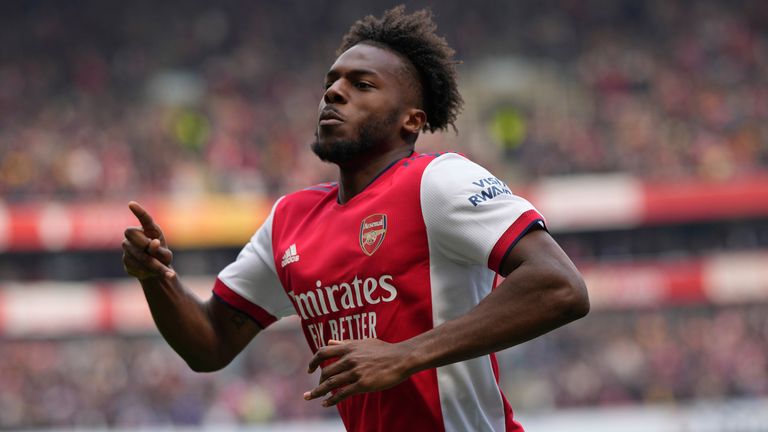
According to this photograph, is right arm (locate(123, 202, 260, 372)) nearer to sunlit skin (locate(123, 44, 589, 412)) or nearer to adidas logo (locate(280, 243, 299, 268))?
sunlit skin (locate(123, 44, 589, 412))

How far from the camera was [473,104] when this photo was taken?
24844mm

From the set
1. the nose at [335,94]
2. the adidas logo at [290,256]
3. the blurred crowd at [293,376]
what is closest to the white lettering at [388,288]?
the adidas logo at [290,256]

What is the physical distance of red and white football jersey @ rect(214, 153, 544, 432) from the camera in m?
2.99

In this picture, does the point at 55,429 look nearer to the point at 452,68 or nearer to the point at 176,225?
the point at 176,225

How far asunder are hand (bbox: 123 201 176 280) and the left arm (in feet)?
2.62

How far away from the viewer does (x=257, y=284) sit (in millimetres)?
3730

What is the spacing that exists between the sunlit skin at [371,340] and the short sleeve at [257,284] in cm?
5

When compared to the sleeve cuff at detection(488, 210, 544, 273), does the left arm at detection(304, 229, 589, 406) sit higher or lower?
lower

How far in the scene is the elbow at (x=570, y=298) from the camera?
276cm

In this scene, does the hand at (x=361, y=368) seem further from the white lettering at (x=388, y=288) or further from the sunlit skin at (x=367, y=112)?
the sunlit skin at (x=367, y=112)

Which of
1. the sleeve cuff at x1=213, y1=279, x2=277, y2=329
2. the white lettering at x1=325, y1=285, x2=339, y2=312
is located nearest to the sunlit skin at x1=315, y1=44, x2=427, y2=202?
the white lettering at x1=325, y1=285, x2=339, y2=312

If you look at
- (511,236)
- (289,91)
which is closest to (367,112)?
(511,236)

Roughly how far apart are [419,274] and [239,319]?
0.93 metres

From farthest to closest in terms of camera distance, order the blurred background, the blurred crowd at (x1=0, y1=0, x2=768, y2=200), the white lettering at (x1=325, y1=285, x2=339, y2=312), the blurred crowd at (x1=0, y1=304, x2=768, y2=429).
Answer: the blurred crowd at (x1=0, y1=0, x2=768, y2=200), the blurred background, the blurred crowd at (x1=0, y1=304, x2=768, y2=429), the white lettering at (x1=325, y1=285, x2=339, y2=312)
